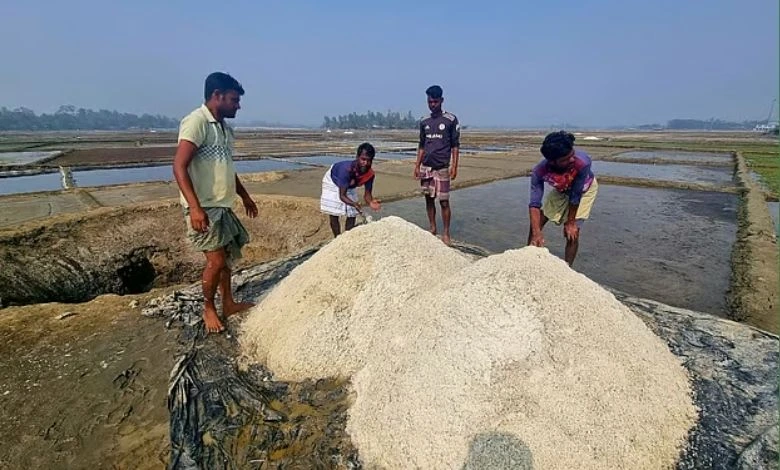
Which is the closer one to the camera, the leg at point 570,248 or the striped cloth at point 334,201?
the leg at point 570,248

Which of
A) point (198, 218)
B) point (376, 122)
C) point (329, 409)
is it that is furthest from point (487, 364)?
point (376, 122)

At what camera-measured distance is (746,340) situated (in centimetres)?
182

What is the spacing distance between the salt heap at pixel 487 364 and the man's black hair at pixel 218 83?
1058mm

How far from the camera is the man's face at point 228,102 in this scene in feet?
6.56

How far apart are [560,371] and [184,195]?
67.6 inches

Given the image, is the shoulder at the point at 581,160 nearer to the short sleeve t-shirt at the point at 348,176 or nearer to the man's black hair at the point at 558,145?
the man's black hair at the point at 558,145

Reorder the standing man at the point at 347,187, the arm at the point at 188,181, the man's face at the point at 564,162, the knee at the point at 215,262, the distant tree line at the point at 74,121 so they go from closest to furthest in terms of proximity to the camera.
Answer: the arm at the point at 188,181
the knee at the point at 215,262
the man's face at the point at 564,162
the standing man at the point at 347,187
the distant tree line at the point at 74,121

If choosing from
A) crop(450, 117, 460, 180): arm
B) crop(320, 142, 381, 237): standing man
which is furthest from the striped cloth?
crop(450, 117, 460, 180): arm

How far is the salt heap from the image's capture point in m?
1.30

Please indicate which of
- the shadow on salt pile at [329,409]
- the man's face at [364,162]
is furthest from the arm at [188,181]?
the man's face at [364,162]

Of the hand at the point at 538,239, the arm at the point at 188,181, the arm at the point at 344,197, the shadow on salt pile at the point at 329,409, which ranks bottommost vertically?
the shadow on salt pile at the point at 329,409

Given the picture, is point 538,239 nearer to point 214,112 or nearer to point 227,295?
point 227,295

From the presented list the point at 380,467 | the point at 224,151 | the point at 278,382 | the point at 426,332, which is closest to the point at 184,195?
the point at 224,151

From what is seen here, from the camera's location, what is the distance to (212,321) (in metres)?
2.15
